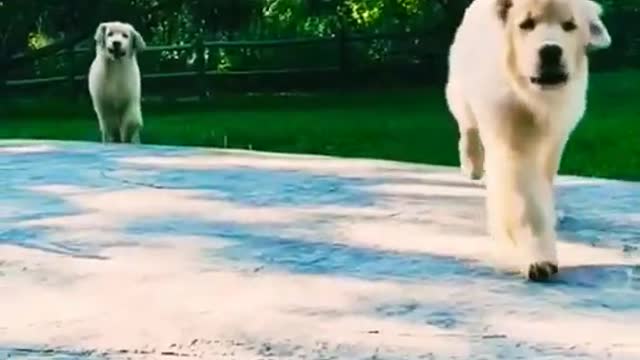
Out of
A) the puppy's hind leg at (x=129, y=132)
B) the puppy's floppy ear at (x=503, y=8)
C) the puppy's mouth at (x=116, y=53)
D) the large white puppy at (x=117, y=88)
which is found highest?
the puppy's floppy ear at (x=503, y=8)

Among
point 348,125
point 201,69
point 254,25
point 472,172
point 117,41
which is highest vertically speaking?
point 117,41

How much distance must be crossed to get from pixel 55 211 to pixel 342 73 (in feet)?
62.6

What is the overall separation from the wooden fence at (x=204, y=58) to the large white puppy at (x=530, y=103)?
18.9 metres

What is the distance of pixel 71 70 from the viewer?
23.7 meters

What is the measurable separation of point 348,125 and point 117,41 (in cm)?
422

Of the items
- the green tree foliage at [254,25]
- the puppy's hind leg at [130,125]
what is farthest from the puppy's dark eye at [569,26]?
the green tree foliage at [254,25]

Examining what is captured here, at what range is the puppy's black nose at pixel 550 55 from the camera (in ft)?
13.6

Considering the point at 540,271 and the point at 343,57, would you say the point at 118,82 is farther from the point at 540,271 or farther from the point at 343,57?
the point at 343,57

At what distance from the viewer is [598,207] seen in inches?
227

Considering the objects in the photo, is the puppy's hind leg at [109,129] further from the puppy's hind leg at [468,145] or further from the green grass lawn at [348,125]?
the puppy's hind leg at [468,145]

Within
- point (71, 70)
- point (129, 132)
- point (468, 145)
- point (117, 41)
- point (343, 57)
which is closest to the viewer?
point (468, 145)

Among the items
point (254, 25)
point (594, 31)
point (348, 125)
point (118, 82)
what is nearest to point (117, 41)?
point (118, 82)

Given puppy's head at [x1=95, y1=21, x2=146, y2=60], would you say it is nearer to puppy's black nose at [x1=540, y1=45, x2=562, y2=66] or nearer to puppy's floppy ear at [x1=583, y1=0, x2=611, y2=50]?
puppy's floppy ear at [x1=583, y1=0, x2=611, y2=50]

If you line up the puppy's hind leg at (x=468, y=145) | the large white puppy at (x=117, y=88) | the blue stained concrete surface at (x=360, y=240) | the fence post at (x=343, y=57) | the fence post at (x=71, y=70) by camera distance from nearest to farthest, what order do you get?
the blue stained concrete surface at (x=360, y=240) → the puppy's hind leg at (x=468, y=145) → the large white puppy at (x=117, y=88) → the fence post at (x=71, y=70) → the fence post at (x=343, y=57)
